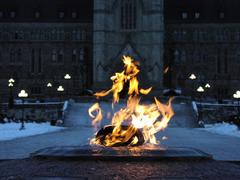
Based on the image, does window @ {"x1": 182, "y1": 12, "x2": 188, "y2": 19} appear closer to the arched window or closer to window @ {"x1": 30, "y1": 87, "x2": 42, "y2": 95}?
the arched window

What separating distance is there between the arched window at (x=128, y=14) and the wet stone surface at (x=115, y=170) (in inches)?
2410

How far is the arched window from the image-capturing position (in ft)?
248

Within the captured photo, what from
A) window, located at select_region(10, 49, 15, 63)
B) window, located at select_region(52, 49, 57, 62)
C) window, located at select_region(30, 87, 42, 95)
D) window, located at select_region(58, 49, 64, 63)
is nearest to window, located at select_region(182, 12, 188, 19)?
window, located at select_region(58, 49, 64, 63)

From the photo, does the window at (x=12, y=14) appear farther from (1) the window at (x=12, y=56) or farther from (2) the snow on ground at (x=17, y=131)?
(2) the snow on ground at (x=17, y=131)

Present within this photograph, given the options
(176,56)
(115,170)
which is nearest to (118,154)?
(115,170)

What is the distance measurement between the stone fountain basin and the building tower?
58971 mm

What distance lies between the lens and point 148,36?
75688 millimetres

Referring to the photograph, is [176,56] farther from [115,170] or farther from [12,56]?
[115,170]

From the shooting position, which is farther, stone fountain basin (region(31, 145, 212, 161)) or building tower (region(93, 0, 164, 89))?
building tower (region(93, 0, 164, 89))

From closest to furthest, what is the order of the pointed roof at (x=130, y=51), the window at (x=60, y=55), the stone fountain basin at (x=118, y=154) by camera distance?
the stone fountain basin at (x=118, y=154) < the pointed roof at (x=130, y=51) < the window at (x=60, y=55)

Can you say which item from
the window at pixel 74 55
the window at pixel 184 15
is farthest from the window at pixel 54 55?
the window at pixel 184 15

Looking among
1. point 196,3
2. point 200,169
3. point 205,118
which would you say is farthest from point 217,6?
point 200,169

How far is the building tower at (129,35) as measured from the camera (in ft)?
247

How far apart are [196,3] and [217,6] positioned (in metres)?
3.03
